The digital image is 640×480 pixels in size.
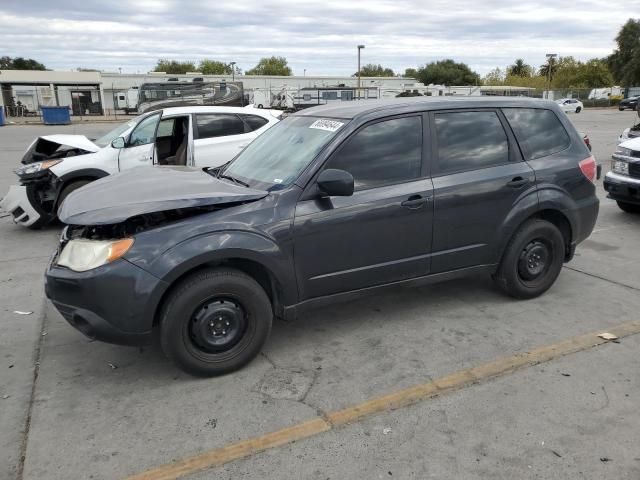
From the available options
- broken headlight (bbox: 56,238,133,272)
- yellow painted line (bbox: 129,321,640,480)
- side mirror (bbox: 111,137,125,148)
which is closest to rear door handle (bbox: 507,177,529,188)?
yellow painted line (bbox: 129,321,640,480)

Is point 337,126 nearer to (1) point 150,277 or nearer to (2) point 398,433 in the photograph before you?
(1) point 150,277

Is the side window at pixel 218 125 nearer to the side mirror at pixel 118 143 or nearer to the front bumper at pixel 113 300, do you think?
the side mirror at pixel 118 143

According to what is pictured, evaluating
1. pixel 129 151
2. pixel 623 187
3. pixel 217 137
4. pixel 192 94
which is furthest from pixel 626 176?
pixel 192 94

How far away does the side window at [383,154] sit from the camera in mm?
3852

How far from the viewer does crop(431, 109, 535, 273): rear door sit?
4.14 metres

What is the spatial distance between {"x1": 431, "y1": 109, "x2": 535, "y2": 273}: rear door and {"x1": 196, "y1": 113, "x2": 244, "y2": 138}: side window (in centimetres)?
455

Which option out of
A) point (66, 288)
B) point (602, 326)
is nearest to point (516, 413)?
point (602, 326)

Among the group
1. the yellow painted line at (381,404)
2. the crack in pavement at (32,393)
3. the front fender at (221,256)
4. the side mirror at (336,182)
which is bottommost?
the crack in pavement at (32,393)

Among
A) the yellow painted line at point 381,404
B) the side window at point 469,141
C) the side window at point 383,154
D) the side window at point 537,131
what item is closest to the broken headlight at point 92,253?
the yellow painted line at point 381,404

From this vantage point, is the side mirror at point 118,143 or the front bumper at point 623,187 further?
the side mirror at point 118,143

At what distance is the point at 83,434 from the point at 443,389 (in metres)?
2.14

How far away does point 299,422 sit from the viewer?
3.04 meters

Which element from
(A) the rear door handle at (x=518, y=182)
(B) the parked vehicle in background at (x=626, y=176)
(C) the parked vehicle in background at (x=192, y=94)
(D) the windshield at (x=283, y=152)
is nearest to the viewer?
(D) the windshield at (x=283, y=152)

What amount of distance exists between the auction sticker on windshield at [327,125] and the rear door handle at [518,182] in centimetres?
153
